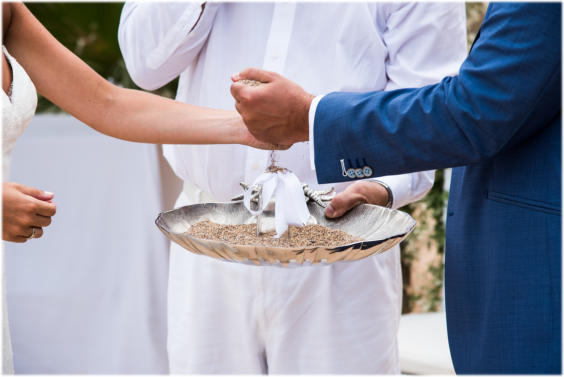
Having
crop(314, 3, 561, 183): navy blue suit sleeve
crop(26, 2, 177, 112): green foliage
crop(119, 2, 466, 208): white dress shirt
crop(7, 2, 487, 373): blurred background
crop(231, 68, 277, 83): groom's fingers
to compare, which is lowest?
crop(7, 2, 487, 373): blurred background

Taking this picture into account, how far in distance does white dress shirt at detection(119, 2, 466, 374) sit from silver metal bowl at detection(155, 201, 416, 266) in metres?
0.21

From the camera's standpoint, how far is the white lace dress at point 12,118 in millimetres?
1319

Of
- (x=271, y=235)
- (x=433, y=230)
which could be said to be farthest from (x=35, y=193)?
(x=433, y=230)

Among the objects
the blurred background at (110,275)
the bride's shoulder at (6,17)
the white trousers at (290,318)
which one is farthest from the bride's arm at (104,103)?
the blurred background at (110,275)

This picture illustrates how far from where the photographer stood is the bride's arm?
1.58 meters

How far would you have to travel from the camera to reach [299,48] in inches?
64.9

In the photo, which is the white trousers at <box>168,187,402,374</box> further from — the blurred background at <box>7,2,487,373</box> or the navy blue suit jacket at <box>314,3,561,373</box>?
the blurred background at <box>7,2,487,373</box>

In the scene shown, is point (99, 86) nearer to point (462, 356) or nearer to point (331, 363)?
point (331, 363)

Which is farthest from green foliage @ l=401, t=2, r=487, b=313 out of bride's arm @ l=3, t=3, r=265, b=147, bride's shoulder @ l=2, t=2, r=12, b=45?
bride's shoulder @ l=2, t=2, r=12, b=45

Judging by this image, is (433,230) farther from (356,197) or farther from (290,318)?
(356,197)

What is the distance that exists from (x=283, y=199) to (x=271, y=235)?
0.27 ft

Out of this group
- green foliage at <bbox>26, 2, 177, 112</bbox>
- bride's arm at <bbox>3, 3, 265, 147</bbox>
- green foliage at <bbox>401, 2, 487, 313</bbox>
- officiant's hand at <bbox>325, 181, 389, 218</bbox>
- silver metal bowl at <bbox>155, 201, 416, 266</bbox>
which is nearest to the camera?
silver metal bowl at <bbox>155, 201, 416, 266</bbox>

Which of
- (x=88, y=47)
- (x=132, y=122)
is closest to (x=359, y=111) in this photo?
(x=132, y=122)

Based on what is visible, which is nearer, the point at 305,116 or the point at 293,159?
the point at 305,116
